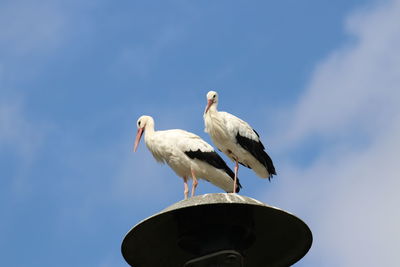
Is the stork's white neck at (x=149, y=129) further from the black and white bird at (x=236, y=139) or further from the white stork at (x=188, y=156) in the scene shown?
the black and white bird at (x=236, y=139)

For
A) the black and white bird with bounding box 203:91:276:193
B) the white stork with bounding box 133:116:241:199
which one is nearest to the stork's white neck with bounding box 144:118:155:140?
the white stork with bounding box 133:116:241:199

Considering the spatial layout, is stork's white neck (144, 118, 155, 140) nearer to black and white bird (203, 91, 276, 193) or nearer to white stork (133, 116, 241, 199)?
white stork (133, 116, 241, 199)

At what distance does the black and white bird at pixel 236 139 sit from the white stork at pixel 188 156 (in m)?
0.34

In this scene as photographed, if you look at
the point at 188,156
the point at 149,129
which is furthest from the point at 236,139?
the point at 149,129

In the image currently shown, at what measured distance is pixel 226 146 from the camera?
12.5m

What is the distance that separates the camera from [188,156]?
42.0ft

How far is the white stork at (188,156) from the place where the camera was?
41.9 ft

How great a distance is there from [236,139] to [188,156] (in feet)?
2.57

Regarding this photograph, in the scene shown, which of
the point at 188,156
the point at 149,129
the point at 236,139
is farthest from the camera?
the point at 149,129

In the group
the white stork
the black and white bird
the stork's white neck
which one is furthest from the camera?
the stork's white neck

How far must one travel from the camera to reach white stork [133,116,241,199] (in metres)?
12.8

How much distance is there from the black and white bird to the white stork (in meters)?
0.34

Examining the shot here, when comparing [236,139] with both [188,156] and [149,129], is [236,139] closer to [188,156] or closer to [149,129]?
[188,156]

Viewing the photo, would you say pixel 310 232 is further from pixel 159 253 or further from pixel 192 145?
pixel 192 145
